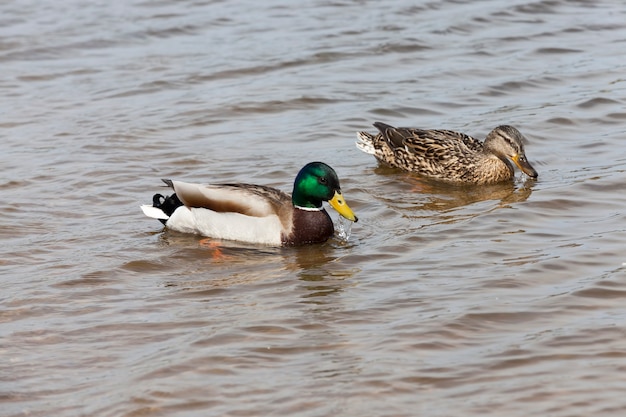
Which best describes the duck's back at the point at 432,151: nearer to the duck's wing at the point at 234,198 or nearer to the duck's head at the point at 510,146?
the duck's head at the point at 510,146

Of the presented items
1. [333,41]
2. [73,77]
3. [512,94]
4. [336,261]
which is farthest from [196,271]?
[333,41]

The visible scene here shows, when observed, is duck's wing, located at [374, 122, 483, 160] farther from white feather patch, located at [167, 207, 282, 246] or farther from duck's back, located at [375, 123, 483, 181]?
white feather patch, located at [167, 207, 282, 246]

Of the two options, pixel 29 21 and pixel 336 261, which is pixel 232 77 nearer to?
pixel 29 21

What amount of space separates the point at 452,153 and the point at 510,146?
588 millimetres

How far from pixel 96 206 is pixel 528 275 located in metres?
4.17

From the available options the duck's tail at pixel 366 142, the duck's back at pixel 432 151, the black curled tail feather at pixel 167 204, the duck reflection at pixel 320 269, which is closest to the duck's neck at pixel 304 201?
the duck reflection at pixel 320 269

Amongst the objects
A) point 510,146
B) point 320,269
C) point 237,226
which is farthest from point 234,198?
point 510,146

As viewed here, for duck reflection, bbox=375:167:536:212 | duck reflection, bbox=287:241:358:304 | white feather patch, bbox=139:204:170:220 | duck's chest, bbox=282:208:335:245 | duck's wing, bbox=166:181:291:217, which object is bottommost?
duck reflection, bbox=375:167:536:212

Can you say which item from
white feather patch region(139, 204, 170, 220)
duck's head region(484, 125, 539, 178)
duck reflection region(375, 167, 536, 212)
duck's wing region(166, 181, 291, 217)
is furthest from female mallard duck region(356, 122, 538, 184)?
white feather patch region(139, 204, 170, 220)

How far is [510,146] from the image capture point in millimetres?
11188

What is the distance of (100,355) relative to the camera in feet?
22.5

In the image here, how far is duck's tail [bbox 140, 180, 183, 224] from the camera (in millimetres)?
9680

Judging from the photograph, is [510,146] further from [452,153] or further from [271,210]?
[271,210]

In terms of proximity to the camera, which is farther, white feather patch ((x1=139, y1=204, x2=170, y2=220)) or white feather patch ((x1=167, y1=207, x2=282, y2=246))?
white feather patch ((x1=139, y1=204, x2=170, y2=220))
